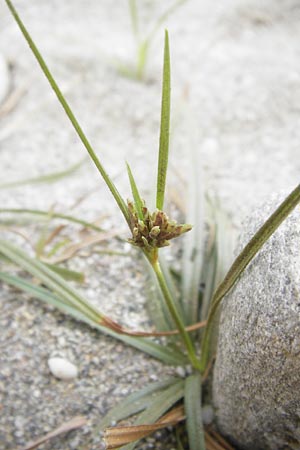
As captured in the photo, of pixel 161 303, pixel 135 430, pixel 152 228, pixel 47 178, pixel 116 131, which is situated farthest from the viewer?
pixel 116 131

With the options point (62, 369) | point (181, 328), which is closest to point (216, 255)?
point (181, 328)

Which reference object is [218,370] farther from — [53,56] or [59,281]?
[53,56]

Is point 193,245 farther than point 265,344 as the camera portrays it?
Yes

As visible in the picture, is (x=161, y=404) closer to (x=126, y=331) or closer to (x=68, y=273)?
(x=126, y=331)

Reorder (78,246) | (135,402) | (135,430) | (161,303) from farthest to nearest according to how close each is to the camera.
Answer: (78,246)
(161,303)
(135,402)
(135,430)

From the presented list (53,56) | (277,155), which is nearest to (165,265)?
(277,155)

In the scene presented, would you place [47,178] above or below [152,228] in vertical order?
below

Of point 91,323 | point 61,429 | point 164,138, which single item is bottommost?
point 61,429

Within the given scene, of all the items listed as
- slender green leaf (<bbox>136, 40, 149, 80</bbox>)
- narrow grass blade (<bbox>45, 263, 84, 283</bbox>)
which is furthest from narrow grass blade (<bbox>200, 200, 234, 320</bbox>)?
slender green leaf (<bbox>136, 40, 149, 80</bbox>)
